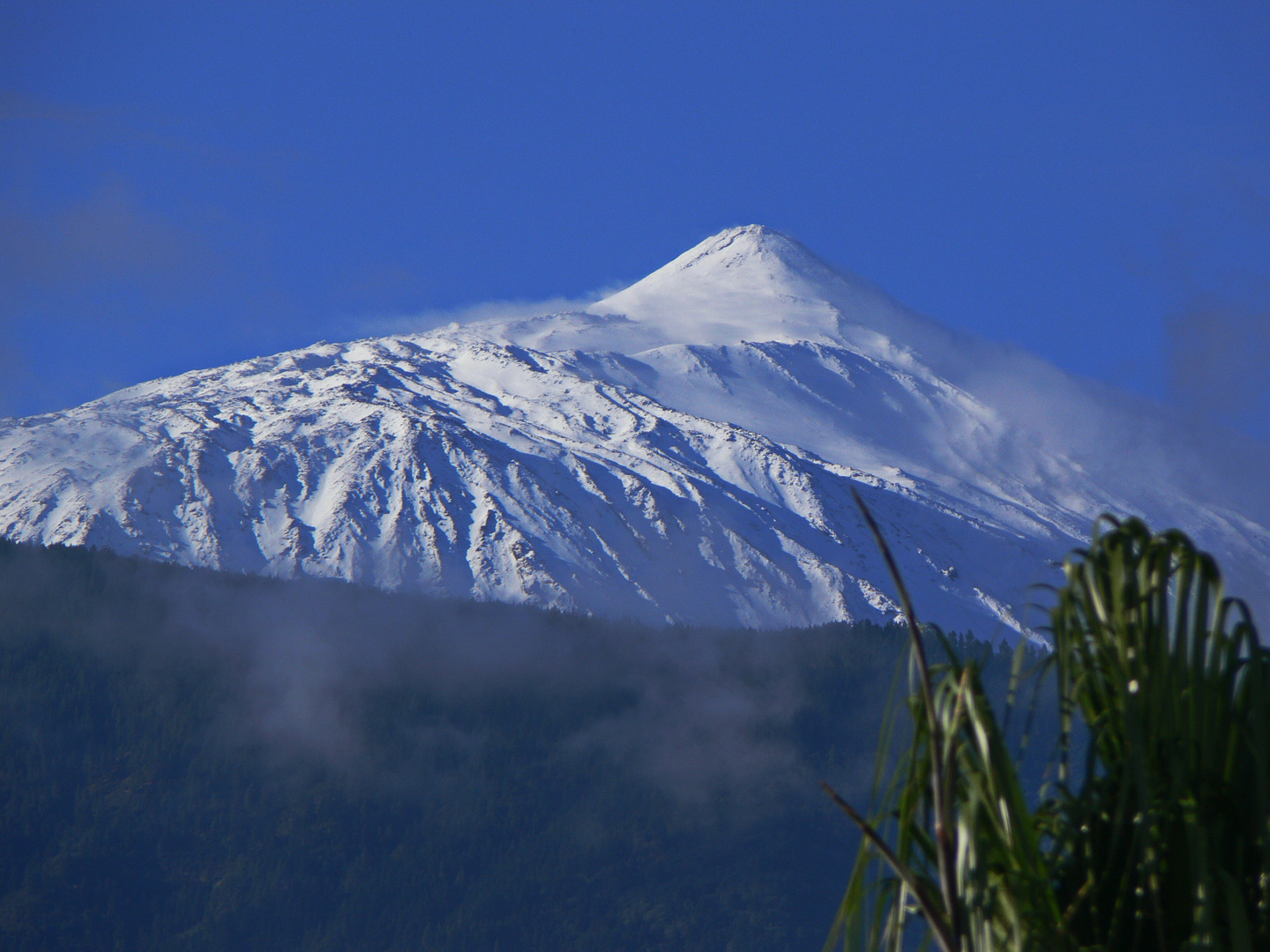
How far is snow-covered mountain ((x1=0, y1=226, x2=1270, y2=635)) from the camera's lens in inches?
5148

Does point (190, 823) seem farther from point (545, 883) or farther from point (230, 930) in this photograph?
point (545, 883)

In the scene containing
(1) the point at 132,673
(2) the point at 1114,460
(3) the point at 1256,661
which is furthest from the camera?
(2) the point at 1114,460

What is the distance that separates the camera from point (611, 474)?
130625mm

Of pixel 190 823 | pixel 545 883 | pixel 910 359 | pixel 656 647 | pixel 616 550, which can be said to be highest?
pixel 910 359

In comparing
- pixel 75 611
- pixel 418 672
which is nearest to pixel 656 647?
pixel 418 672

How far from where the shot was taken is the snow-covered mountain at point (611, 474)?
131 meters

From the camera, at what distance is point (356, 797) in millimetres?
130250

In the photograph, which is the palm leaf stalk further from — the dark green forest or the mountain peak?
the mountain peak

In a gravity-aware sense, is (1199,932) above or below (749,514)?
below

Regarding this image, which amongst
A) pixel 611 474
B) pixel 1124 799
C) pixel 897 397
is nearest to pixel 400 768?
pixel 611 474

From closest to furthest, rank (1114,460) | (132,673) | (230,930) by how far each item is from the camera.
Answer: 1. (230,930)
2. (132,673)
3. (1114,460)

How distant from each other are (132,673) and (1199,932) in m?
139

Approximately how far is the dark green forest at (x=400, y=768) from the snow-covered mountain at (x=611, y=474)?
4801mm

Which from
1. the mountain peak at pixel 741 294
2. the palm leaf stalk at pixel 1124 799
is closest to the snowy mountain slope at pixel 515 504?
the mountain peak at pixel 741 294
